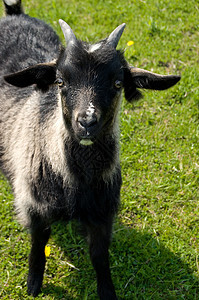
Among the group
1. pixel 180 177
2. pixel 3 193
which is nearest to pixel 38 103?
pixel 3 193

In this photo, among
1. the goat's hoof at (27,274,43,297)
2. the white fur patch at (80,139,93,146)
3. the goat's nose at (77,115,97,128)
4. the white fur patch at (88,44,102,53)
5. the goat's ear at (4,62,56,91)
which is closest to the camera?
the goat's nose at (77,115,97,128)

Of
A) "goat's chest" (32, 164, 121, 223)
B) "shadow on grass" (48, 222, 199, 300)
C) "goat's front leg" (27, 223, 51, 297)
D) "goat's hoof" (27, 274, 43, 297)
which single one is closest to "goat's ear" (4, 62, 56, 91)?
"goat's chest" (32, 164, 121, 223)

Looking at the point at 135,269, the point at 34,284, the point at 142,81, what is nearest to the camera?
the point at 142,81

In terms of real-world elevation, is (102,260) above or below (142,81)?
below

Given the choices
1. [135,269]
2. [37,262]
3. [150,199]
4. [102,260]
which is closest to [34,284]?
[37,262]

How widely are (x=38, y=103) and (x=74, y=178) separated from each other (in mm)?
879

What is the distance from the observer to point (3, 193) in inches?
185

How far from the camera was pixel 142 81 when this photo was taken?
327cm

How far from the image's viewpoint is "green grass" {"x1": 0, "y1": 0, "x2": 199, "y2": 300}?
3.98 metres

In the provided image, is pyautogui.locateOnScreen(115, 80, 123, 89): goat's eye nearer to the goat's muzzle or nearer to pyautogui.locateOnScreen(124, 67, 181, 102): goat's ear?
pyautogui.locateOnScreen(124, 67, 181, 102): goat's ear

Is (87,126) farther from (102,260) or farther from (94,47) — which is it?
(102,260)

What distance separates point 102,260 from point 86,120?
1.62 m

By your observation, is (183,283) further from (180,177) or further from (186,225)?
(180,177)

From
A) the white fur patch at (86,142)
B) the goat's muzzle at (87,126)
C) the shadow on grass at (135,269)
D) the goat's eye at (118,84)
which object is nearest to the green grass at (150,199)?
the shadow on grass at (135,269)
